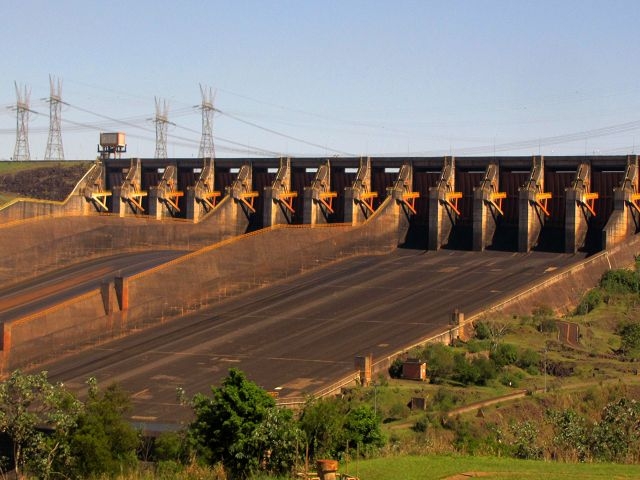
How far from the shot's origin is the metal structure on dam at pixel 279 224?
55031 mm

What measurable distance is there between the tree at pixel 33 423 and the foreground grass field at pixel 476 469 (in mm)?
11763

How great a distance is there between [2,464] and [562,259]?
3343 cm

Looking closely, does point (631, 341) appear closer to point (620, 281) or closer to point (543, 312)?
point (543, 312)

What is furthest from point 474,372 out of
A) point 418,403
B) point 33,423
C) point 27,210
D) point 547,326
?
point 27,210

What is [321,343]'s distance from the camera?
50.5 m

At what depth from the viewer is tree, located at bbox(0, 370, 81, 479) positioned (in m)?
33.5

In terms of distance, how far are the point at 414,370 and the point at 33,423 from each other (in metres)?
17.1

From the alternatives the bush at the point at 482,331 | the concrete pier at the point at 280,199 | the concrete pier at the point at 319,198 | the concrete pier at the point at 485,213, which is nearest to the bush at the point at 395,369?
the bush at the point at 482,331

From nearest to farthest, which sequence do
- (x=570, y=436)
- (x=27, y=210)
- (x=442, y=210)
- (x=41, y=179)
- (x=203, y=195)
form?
(x=570, y=436) → (x=442, y=210) → (x=27, y=210) → (x=203, y=195) → (x=41, y=179)

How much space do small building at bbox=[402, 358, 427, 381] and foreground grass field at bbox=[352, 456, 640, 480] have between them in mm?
21467

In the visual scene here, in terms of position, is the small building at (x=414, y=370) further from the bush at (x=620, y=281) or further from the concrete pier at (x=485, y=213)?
the concrete pier at (x=485, y=213)

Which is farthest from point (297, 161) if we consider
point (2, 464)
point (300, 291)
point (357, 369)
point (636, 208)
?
point (2, 464)

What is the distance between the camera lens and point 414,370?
153ft

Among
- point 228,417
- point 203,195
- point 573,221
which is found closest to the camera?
point 228,417
